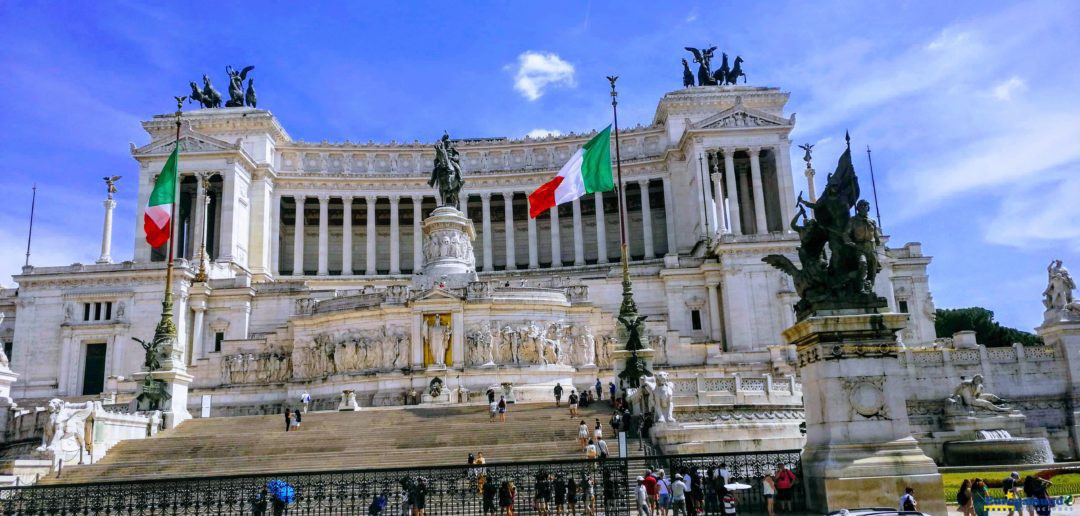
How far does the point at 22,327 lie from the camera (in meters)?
58.0

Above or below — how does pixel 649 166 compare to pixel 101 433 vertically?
above

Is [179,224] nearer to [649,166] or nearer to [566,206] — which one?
[566,206]

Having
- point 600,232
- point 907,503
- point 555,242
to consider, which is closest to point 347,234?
point 555,242

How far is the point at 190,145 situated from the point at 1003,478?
69.3 m

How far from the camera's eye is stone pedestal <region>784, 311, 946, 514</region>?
15.1m

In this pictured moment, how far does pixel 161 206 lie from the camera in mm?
44000

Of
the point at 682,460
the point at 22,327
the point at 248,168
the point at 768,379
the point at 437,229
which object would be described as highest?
the point at 248,168

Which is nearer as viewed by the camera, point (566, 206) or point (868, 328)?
point (868, 328)

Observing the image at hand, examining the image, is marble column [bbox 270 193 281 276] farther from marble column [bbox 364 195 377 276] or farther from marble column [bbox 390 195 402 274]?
marble column [bbox 390 195 402 274]

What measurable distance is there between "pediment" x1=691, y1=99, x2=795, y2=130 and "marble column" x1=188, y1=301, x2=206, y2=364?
42781mm

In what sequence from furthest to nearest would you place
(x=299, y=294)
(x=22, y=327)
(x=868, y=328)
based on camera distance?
(x=299, y=294) < (x=22, y=327) < (x=868, y=328)

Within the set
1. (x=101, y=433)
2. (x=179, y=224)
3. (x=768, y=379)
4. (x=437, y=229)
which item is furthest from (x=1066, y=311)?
(x=179, y=224)

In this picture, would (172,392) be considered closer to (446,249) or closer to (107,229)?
(446,249)

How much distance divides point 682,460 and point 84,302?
5257 centimetres
